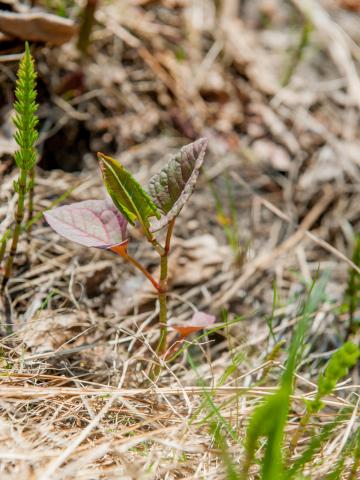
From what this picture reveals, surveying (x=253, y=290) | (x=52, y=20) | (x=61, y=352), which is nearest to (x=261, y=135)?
(x=253, y=290)

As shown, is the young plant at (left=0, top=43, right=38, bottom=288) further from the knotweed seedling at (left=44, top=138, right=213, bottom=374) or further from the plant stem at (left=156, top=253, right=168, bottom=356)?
the plant stem at (left=156, top=253, right=168, bottom=356)

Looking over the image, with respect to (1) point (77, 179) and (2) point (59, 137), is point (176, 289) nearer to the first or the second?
(1) point (77, 179)

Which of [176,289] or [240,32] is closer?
[176,289]

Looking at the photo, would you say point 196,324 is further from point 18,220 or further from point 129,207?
point 18,220

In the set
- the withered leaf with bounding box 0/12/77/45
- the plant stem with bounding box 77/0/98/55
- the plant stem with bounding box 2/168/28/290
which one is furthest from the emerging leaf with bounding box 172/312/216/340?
the plant stem with bounding box 77/0/98/55

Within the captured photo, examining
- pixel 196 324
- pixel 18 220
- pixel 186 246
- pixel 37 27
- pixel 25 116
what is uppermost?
pixel 37 27

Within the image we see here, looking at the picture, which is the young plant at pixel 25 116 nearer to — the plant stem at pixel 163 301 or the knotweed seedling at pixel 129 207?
the knotweed seedling at pixel 129 207

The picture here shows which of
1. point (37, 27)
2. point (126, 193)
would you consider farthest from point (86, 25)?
point (126, 193)
